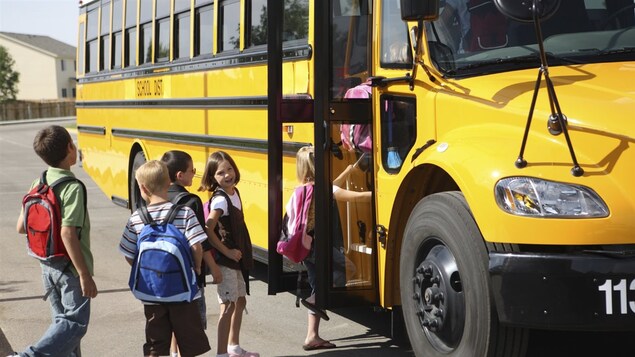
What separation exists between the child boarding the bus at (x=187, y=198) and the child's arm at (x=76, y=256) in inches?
21.0

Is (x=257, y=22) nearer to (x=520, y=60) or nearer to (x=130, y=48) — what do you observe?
(x=520, y=60)

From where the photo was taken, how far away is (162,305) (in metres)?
5.00

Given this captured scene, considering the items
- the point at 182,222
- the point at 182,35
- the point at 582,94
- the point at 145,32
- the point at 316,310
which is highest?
the point at 145,32

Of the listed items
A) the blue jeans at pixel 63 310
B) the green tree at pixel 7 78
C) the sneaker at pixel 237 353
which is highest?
the green tree at pixel 7 78

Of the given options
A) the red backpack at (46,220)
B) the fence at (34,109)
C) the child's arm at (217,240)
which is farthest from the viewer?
the fence at (34,109)

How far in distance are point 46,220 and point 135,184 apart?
6.25 metres

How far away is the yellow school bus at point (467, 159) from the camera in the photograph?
162 inches

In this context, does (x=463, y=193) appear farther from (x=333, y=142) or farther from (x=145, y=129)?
(x=145, y=129)

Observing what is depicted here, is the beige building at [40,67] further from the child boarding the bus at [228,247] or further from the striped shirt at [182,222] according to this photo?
the striped shirt at [182,222]

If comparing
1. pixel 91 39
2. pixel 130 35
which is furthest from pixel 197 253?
pixel 91 39

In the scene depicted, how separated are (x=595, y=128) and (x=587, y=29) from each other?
89 cm

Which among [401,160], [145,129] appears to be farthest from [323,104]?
[145,129]

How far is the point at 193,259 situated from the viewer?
502cm

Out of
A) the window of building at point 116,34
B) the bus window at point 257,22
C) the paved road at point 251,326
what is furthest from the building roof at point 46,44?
the bus window at point 257,22
